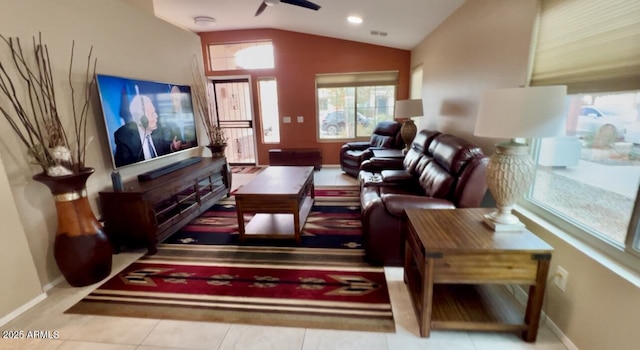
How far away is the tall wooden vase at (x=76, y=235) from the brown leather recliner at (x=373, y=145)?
3.64m

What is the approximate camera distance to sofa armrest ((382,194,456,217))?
2.16 metres

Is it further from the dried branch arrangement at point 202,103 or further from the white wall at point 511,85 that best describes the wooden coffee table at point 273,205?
the white wall at point 511,85

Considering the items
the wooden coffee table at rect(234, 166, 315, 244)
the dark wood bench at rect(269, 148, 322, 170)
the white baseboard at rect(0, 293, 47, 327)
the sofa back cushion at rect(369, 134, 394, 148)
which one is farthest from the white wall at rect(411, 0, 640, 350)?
the white baseboard at rect(0, 293, 47, 327)

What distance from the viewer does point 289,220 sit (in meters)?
3.21

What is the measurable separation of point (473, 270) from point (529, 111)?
2.85 ft

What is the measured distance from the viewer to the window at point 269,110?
6182mm

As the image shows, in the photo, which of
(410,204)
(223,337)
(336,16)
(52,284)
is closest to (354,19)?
(336,16)

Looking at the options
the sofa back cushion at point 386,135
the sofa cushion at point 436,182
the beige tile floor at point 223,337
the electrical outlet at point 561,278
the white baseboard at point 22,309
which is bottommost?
the beige tile floor at point 223,337

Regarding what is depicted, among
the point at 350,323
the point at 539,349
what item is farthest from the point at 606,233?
the point at 350,323

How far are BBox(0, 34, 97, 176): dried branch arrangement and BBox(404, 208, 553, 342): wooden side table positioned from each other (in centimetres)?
256

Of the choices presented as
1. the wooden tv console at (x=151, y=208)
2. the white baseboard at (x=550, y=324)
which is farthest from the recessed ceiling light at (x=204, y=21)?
the white baseboard at (x=550, y=324)

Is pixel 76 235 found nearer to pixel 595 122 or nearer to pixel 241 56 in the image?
pixel 595 122

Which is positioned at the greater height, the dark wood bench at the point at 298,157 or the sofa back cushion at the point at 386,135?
the sofa back cushion at the point at 386,135

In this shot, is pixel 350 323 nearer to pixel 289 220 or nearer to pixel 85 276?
pixel 289 220
